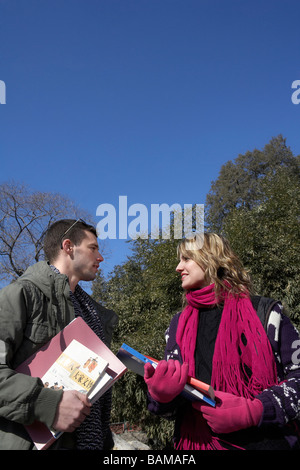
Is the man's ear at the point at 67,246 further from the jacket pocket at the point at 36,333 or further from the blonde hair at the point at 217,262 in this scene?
the blonde hair at the point at 217,262

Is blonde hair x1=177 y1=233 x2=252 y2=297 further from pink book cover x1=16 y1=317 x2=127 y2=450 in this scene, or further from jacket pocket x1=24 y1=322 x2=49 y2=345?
jacket pocket x1=24 y1=322 x2=49 y2=345

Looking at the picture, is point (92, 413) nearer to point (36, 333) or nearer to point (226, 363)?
point (36, 333)

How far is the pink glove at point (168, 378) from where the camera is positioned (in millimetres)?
1821

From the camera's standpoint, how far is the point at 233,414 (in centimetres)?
179

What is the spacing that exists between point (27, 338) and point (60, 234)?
718 mm

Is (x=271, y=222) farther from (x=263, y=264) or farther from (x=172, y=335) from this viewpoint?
(x=172, y=335)

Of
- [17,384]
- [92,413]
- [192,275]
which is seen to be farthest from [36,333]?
[192,275]

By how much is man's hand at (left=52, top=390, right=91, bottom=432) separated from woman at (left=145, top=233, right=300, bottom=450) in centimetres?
33

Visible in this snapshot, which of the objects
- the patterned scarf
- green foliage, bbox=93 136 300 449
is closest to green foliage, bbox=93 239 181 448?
green foliage, bbox=93 136 300 449

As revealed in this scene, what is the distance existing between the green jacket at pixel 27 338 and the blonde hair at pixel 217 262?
0.78 meters

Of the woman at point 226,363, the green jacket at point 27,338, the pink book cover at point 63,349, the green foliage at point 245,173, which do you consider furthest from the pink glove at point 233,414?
the green foliage at point 245,173

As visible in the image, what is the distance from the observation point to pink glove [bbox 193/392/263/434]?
5.87ft
